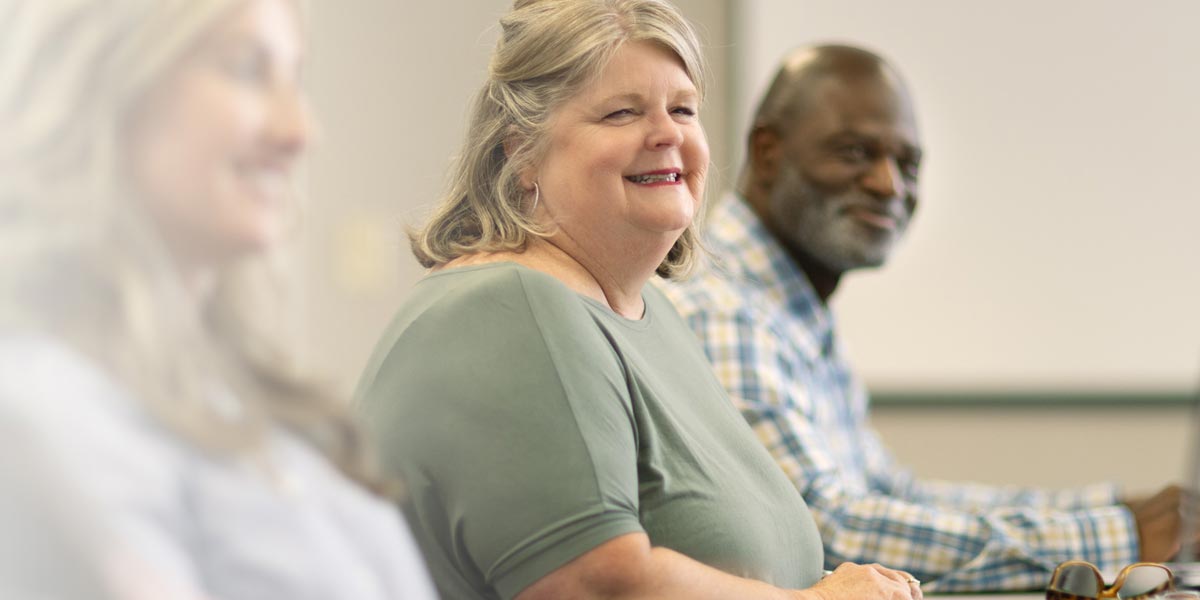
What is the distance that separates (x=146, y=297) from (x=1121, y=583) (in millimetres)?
1092

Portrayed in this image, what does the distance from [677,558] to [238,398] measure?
453 mm

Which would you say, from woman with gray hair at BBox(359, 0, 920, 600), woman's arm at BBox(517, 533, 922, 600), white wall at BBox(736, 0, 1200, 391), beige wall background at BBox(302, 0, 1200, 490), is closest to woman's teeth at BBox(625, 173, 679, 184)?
woman with gray hair at BBox(359, 0, 920, 600)

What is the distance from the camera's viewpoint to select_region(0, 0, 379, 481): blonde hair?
0.47 m

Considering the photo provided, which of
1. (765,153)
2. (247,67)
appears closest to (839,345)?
(765,153)

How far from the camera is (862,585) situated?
41.2 inches

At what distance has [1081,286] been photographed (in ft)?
9.52

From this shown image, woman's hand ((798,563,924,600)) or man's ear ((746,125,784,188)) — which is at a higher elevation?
man's ear ((746,125,784,188))

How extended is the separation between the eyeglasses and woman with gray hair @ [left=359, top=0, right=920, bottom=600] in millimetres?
272

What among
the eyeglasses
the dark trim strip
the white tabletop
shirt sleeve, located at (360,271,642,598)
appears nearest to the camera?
shirt sleeve, located at (360,271,642,598)

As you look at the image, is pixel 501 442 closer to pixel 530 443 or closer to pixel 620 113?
pixel 530 443

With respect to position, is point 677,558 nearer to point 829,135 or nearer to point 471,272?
point 471,272

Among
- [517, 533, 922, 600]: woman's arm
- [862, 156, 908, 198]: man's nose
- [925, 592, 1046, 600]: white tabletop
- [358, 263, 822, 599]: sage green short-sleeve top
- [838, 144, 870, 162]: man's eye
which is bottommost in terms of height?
[925, 592, 1046, 600]: white tabletop

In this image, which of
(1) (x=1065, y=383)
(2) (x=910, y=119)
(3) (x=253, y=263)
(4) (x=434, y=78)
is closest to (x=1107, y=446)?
(1) (x=1065, y=383)

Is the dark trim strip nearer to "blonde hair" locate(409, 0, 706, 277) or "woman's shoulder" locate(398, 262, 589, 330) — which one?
"blonde hair" locate(409, 0, 706, 277)
